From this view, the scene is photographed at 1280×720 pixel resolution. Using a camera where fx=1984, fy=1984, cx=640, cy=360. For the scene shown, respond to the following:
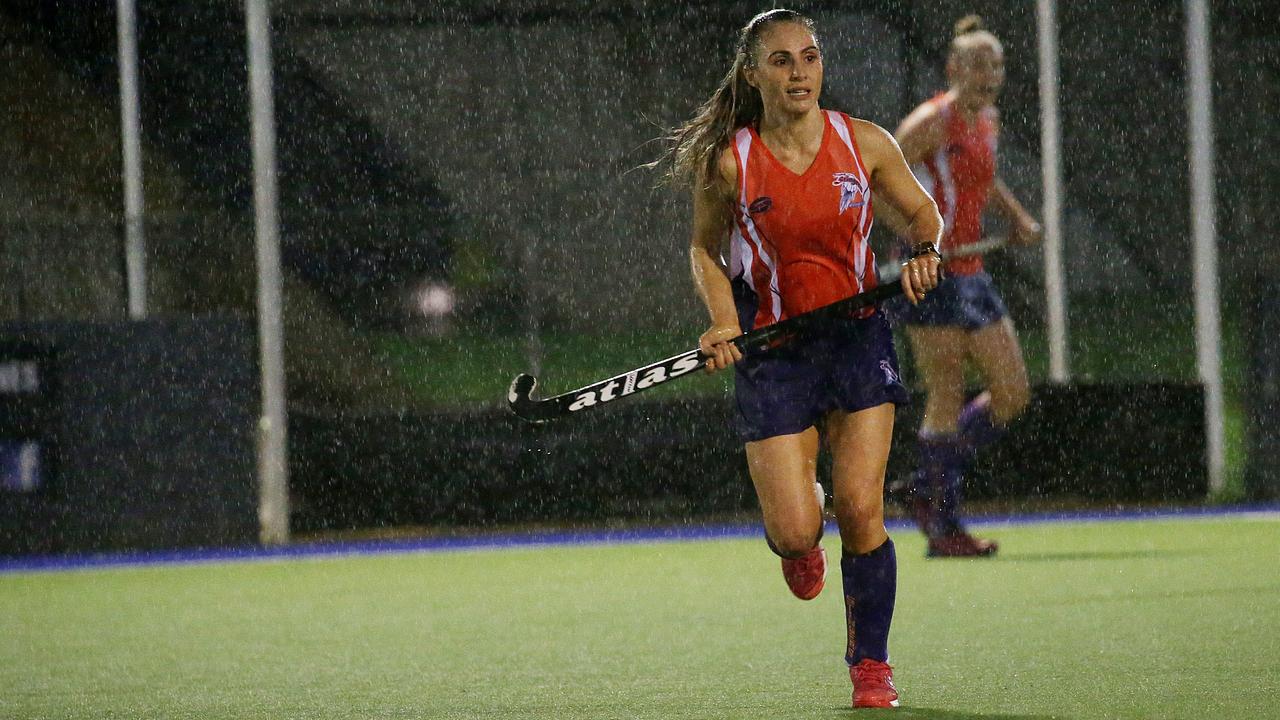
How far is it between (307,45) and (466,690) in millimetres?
8585

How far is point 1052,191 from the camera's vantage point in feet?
34.3

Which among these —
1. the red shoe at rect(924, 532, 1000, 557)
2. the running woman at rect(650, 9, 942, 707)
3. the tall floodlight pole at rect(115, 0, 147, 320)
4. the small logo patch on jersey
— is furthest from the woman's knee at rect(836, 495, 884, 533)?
the tall floodlight pole at rect(115, 0, 147, 320)

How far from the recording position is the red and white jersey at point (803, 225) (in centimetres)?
471

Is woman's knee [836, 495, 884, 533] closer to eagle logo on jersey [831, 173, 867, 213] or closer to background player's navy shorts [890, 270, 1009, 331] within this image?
eagle logo on jersey [831, 173, 867, 213]

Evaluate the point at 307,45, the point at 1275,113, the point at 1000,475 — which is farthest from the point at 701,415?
the point at 307,45

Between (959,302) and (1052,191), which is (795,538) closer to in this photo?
(959,302)

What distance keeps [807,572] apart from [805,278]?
0.78m

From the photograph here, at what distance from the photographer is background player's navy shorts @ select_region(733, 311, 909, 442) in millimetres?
4641

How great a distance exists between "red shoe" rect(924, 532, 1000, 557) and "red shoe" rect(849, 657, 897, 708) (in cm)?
341

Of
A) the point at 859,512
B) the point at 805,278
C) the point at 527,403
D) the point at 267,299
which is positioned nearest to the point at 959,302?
the point at 805,278

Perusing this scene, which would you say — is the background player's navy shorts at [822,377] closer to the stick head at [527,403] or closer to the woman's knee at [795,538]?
the woman's knee at [795,538]

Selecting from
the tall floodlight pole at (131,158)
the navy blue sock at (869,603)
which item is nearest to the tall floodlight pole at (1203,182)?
the tall floodlight pole at (131,158)

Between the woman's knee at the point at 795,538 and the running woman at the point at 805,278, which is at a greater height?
the running woman at the point at 805,278

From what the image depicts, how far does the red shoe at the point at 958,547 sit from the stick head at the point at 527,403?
3238mm
